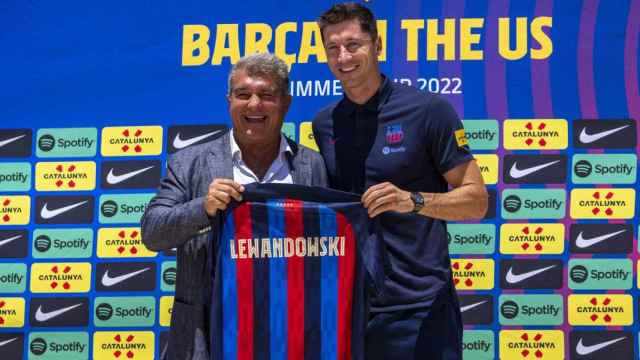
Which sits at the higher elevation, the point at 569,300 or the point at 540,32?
the point at 540,32

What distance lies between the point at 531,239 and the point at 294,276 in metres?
1.55

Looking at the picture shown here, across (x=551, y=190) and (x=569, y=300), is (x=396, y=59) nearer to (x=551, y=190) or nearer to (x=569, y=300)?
(x=551, y=190)

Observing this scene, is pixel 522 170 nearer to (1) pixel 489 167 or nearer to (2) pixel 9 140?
(1) pixel 489 167

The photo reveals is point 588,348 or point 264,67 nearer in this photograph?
point 264,67

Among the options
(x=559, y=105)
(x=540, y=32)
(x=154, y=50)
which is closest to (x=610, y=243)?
(x=559, y=105)

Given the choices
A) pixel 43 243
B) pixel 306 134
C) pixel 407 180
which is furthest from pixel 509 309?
pixel 43 243

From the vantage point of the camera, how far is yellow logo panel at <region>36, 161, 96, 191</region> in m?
3.36

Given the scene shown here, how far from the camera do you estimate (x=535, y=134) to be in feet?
10.2

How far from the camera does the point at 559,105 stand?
Result: 3111mm

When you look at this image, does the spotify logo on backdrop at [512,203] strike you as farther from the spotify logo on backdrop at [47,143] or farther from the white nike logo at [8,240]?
the white nike logo at [8,240]

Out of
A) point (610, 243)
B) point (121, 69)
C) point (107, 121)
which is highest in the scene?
point (121, 69)

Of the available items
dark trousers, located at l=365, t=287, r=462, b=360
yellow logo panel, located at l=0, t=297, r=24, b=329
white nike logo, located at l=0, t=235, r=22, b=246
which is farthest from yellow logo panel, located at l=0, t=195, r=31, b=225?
dark trousers, located at l=365, t=287, r=462, b=360

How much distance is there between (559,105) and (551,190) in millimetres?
382

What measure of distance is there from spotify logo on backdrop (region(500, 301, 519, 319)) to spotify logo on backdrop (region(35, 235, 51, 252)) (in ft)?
7.02
